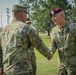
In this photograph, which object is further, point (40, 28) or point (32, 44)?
point (40, 28)

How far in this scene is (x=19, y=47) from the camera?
505 cm

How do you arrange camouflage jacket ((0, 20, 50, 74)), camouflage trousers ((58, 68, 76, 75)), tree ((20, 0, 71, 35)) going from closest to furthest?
camouflage jacket ((0, 20, 50, 74))
camouflage trousers ((58, 68, 76, 75))
tree ((20, 0, 71, 35))

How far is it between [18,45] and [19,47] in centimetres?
4

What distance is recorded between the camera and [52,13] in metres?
6.12

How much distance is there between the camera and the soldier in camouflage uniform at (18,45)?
5.04 metres

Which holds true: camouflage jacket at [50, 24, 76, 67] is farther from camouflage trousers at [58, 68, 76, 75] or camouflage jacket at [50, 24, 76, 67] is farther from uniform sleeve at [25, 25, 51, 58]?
uniform sleeve at [25, 25, 51, 58]

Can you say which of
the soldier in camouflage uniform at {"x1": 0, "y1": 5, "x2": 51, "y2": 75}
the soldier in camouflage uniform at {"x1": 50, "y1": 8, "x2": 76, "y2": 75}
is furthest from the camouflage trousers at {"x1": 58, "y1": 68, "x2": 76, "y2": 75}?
the soldier in camouflage uniform at {"x1": 0, "y1": 5, "x2": 51, "y2": 75}

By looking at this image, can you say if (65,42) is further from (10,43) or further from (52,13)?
(10,43)

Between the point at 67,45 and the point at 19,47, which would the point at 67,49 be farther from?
the point at 19,47

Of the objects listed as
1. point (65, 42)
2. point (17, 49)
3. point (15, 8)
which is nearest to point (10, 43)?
Result: point (17, 49)

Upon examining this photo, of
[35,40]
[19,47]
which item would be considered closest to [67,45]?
[35,40]

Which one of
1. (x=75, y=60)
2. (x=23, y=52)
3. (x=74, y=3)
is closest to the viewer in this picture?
(x=23, y=52)

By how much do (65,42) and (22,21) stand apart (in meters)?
1.22

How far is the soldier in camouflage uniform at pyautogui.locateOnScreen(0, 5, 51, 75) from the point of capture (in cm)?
504
